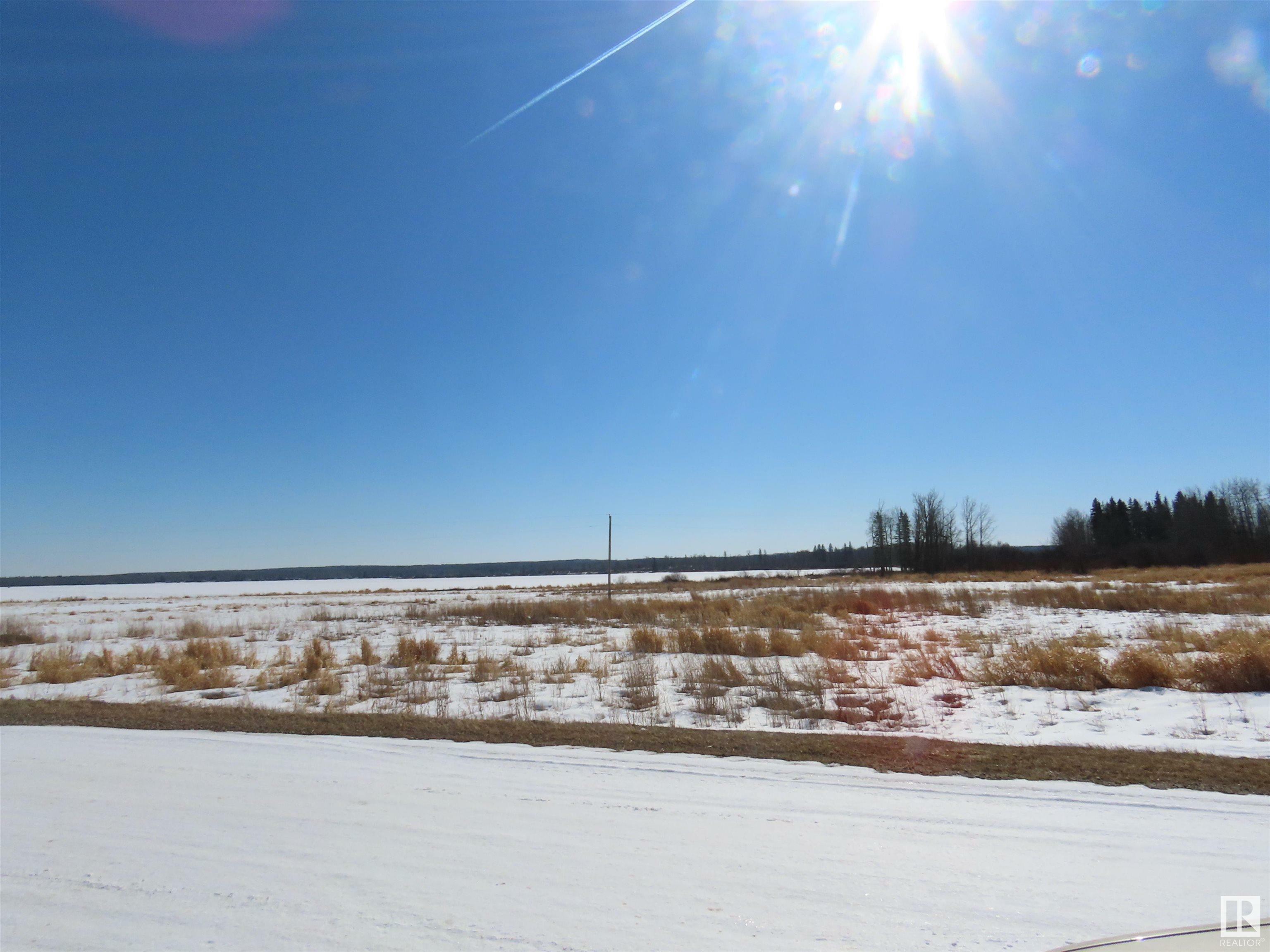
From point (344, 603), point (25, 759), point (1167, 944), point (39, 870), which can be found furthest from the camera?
point (344, 603)

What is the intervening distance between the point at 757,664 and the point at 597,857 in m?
9.02

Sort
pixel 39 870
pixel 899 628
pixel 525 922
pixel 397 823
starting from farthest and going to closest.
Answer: pixel 899 628 → pixel 397 823 → pixel 39 870 → pixel 525 922

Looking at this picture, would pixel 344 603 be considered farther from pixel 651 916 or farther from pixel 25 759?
pixel 651 916

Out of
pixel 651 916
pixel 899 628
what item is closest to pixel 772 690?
pixel 651 916

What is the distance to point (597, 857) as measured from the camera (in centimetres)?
370

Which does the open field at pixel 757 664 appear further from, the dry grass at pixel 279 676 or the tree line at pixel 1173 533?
the tree line at pixel 1173 533

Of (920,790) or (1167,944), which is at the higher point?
(1167,944)

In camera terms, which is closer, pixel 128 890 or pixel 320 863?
pixel 128 890

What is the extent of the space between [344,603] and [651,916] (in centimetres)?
3677

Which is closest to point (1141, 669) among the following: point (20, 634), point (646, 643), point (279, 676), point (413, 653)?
point (646, 643)

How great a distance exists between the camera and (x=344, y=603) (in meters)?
35.8

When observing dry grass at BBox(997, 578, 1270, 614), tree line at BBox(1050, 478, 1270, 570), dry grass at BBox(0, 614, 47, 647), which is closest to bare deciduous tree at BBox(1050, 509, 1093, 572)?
tree line at BBox(1050, 478, 1270, 570)

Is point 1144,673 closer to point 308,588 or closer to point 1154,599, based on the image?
point 1154,599

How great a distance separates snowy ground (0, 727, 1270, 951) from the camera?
2979mm
